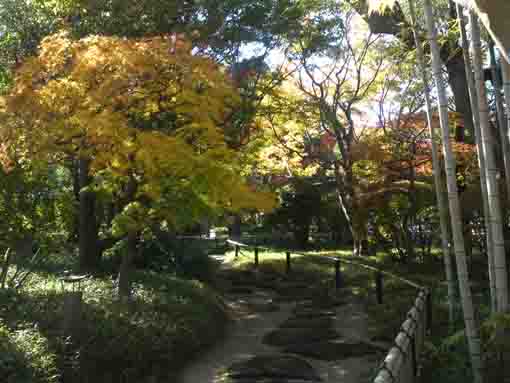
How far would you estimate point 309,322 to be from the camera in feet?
29.1

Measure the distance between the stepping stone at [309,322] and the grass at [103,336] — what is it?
3.76ft

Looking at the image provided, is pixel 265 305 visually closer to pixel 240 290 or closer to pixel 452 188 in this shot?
pixel 240 290

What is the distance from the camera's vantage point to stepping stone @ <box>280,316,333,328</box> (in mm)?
8641

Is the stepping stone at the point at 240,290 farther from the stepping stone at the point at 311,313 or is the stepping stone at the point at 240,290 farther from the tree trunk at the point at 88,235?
the tree trunk at the point at 88,235

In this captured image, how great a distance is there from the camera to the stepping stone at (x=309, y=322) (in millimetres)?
8641

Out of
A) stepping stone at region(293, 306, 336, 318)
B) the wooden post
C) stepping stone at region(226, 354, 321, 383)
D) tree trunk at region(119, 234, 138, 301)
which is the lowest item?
stepping stone at region(226, 354, 321, 383)

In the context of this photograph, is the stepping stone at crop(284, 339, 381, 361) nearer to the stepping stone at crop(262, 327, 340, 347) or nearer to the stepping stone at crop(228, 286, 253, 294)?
the stepping stone at crop(262, 327, 340, 347)

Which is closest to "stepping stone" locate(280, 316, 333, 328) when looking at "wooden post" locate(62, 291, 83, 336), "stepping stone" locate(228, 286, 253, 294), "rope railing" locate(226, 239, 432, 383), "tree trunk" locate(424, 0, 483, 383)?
"rope railing" locate(226, 239, 432, 383)

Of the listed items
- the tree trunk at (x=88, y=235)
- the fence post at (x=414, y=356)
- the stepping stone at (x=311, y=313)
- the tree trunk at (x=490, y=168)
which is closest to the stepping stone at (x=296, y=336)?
the stepping stone at (x=311, y=313)

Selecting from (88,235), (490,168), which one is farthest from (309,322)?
(490,168)

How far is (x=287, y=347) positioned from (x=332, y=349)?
0.63 meters

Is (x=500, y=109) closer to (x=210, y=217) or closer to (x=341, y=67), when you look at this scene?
(x=210, y=217)

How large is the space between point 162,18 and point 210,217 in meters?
4.45

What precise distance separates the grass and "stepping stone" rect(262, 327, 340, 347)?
0.88 meters
